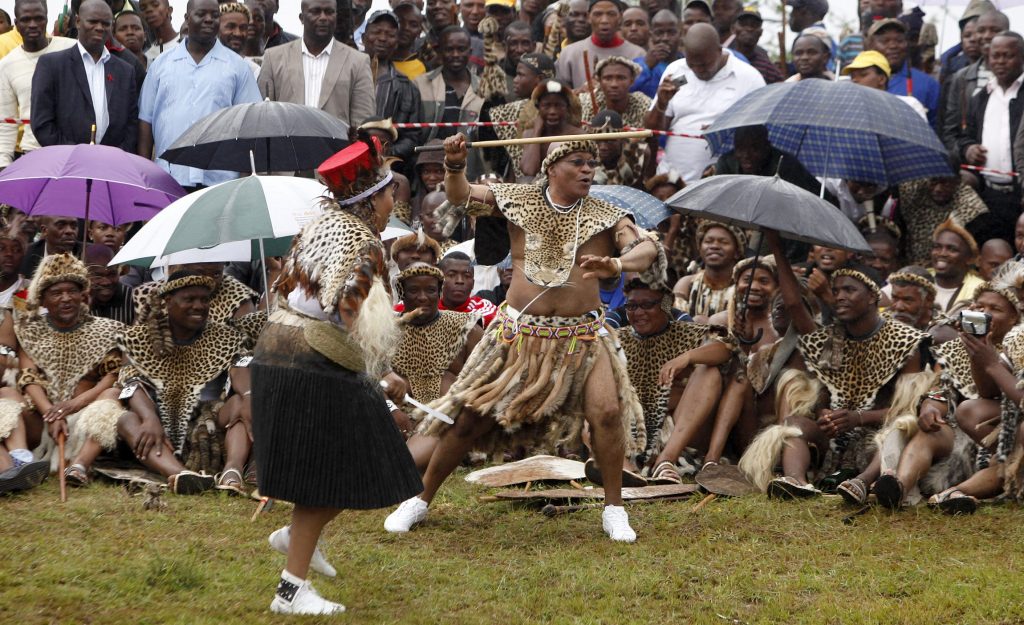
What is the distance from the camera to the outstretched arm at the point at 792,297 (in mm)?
8719

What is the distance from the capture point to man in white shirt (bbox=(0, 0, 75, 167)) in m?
11.8

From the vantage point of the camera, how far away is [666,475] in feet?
28.9

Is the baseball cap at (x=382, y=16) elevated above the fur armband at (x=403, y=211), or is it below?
above

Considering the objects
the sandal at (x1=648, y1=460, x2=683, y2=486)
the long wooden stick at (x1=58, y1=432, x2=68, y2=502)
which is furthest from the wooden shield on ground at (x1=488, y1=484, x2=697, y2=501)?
the long wooden stick at (x1=58, y1=432, x2=68, y2=502)

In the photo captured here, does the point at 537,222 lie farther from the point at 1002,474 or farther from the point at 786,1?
the point at 786,1

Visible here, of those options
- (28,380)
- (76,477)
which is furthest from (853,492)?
(28,380)

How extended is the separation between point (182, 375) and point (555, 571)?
11.8 feet

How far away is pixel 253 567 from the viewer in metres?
6.83

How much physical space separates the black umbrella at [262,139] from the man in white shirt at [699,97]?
10.1ft

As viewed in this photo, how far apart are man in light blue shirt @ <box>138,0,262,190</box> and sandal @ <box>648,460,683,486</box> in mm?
4803

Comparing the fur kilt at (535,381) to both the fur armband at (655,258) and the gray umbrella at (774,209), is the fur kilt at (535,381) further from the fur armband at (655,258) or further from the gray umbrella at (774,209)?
the gray umbrella at (774,209)

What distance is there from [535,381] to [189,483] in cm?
261

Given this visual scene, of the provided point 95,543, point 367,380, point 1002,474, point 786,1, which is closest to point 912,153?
point 1002,474

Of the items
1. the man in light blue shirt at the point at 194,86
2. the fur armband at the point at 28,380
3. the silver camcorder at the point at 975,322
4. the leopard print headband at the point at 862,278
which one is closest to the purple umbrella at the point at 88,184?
the man in light blue shirt at the point at 194,86
